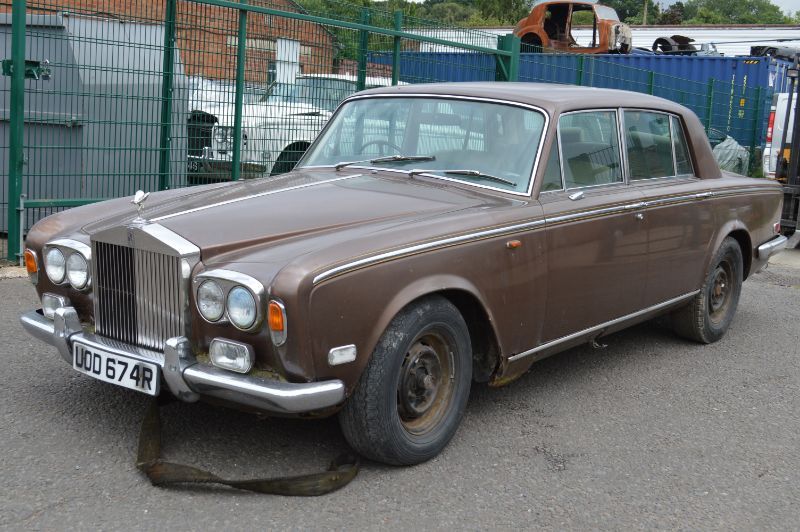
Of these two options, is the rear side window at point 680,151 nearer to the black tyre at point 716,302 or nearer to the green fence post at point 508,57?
the black tyre at point 716,302

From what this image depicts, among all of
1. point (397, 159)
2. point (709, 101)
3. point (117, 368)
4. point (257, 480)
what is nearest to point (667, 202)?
point (397, 159)

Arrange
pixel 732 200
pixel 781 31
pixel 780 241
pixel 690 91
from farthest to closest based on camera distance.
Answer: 1. pixel 781 31
2. pixel 690 91
3. pixel 780 241
4. pixel 732 200

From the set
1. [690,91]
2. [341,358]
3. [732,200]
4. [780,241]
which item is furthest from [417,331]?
[690,91]

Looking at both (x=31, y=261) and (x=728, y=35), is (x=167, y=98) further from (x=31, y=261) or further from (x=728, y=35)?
(x=728, y=35)

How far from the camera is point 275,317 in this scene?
127 inches

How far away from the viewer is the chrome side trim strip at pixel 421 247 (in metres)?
3.32

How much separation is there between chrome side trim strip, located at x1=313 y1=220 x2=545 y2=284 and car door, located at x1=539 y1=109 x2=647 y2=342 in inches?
10.1

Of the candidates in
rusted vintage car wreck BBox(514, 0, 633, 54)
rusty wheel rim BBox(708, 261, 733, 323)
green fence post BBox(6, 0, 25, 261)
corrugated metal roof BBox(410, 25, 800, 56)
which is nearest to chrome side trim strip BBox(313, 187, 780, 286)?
rusty wheel rim BBox(708, 261, 733, 323)

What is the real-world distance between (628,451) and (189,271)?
211 centimetres

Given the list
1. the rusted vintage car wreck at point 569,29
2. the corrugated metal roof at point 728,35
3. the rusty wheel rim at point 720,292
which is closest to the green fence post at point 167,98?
the rusty wheel rim at point 720,292

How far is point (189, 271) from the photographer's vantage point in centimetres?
343

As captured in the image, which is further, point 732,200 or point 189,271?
point 732,200

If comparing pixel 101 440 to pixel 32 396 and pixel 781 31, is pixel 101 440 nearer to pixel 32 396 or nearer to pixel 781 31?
pixel 32 396

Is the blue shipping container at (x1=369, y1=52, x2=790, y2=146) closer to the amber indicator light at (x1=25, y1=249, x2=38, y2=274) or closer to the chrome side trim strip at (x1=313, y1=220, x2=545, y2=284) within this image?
the chrome side trim strip at (x1=313, y1=220, x2=545, y2=284)
